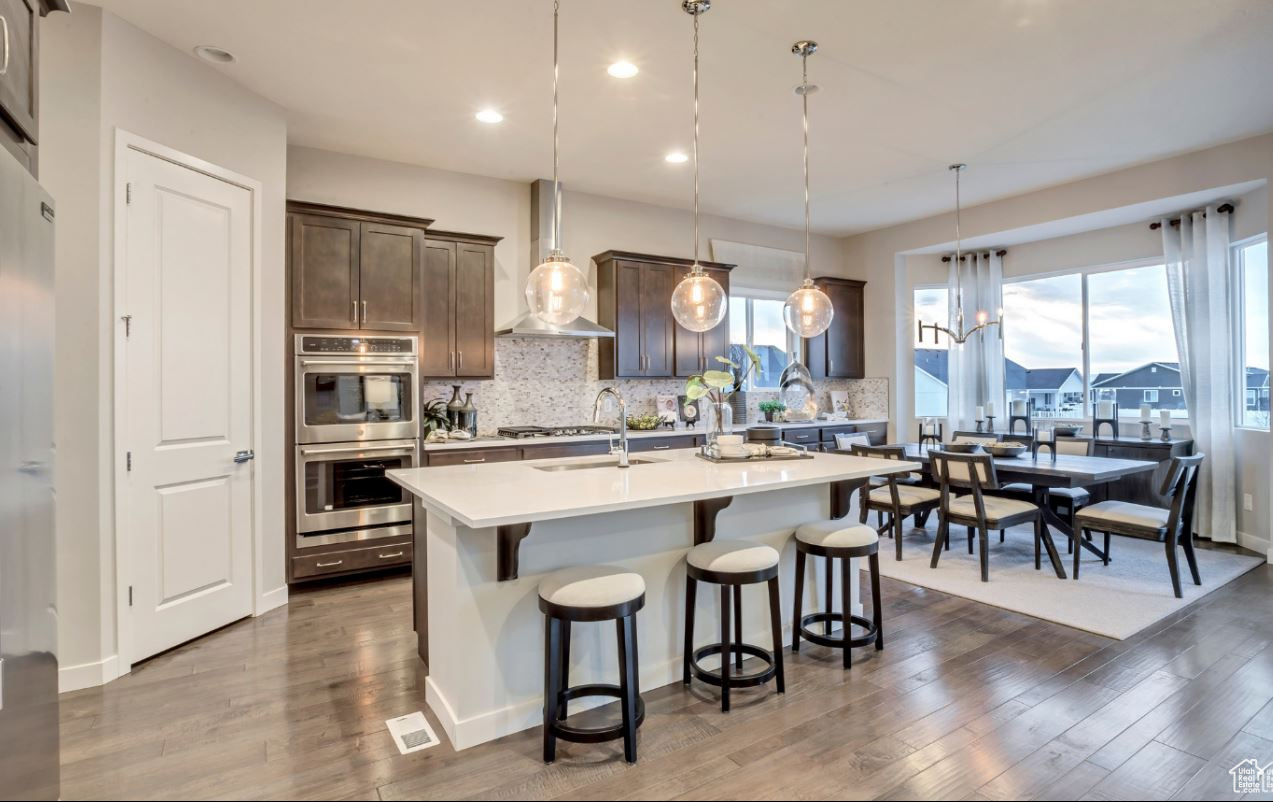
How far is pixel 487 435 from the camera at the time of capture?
17.1 feet

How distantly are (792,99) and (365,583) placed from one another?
4234 mm

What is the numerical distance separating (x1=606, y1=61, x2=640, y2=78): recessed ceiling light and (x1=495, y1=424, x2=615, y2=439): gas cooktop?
105 inches

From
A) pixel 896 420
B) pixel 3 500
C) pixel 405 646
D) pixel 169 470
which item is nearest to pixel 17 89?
pixel 3 500

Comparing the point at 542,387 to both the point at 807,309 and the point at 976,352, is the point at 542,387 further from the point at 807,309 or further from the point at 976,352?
the point at 976,352

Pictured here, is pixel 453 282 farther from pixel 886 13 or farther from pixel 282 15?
pixel 886 13

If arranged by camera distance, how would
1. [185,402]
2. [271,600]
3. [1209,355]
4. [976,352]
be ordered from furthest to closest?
[976,352] → [1209,355] → [271,600] → [185,402]

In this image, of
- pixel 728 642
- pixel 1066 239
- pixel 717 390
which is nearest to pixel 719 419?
pixel 717 390

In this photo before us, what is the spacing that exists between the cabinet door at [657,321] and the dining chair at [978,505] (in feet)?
8.22

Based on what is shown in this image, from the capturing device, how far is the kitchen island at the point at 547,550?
2.29 m

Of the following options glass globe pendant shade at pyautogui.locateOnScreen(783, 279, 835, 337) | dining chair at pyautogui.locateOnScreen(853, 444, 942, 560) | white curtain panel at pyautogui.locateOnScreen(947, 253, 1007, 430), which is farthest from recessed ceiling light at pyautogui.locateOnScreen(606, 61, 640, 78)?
white curtain panel at pyautogui.locateOnScreen(947, 253, 1007, 430)

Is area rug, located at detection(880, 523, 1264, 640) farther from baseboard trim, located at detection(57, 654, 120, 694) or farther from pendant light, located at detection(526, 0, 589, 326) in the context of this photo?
baseboard trim, located at detection(57, 654, 120, 694)

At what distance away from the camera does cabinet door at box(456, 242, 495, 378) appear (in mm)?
4902

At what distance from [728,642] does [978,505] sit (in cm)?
257

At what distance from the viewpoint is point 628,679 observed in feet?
7.12
